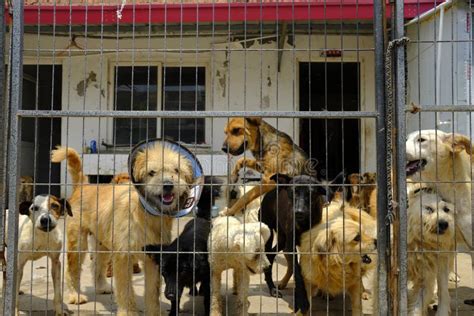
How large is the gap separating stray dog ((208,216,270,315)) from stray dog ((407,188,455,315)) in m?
1.18

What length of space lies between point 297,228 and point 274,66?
18.7 ft

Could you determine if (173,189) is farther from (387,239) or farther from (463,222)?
(463,222)

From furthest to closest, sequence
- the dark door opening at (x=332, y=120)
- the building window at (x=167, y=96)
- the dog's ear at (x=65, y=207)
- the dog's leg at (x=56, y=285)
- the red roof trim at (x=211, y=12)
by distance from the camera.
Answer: the dark door opening at (x=332, y=120) < the building window at (x=167, y=96) < the red roof trim at (x=211, y=12) < the dog's ear at (x=65, y=207) < the dog's leg at (x=56, y=285)

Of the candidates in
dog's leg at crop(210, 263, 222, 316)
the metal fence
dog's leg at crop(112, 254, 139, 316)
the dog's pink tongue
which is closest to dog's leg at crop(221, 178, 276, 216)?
the metal fence

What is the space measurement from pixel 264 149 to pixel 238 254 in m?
2.18

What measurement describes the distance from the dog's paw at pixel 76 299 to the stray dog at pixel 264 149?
7.13ft

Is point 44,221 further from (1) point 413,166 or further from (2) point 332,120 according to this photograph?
(2) point 332,120

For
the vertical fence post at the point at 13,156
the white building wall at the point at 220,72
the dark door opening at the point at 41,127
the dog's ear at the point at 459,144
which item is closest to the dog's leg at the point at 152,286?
the vertical fence post at the point at 13,156

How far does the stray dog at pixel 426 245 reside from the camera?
4.08 m

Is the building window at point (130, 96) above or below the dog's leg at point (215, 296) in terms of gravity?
above

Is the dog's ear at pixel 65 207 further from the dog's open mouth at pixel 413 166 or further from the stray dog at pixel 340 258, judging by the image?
the dog's open mouth at pixel 413 166

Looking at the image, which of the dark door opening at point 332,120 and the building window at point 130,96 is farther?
the dark door opening at point 332,120

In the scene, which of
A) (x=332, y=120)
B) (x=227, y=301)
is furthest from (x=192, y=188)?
(x=332, y=120)

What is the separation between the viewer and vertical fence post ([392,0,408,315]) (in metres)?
3.38
